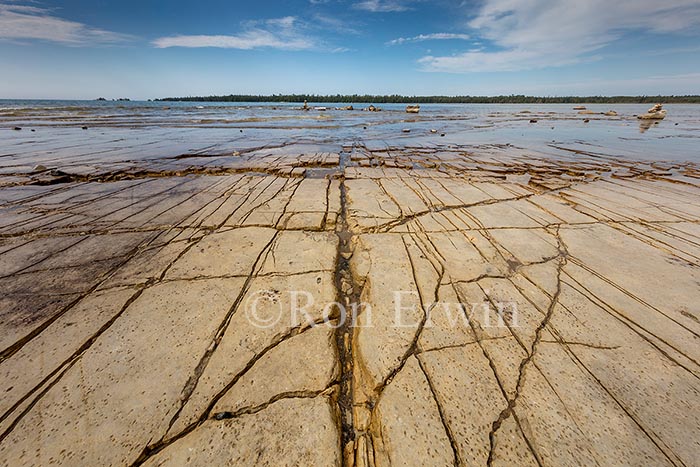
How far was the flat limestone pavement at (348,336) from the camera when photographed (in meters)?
1.41

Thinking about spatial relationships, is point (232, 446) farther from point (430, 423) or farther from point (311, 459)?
point (430, 423)

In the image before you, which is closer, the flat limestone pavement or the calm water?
the flat limestone pavement

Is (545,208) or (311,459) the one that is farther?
(545,208)

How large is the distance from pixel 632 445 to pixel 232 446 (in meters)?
2.05

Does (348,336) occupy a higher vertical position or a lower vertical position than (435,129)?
lower

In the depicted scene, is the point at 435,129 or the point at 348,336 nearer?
the point at 348,336

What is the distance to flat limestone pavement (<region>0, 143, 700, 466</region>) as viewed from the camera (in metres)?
1.41

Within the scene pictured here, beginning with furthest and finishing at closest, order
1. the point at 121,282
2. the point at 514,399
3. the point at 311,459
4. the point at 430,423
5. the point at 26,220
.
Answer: the point at 26,220 < the point at 121,282 < the point at 514,399 < the point at 430,423 < the point at 311,459

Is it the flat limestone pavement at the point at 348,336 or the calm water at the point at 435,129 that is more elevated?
the calm water at the point at 435,129

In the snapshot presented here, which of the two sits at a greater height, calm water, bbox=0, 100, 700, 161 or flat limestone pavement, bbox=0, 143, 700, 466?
calm water, bbox=0, 100, 700, 161

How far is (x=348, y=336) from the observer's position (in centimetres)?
204

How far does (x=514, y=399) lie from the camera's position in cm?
160

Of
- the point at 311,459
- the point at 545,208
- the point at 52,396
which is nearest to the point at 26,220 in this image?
the point at 52,396

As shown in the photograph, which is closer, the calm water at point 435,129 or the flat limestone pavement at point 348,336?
the flat limestone pavement at point 348,336
